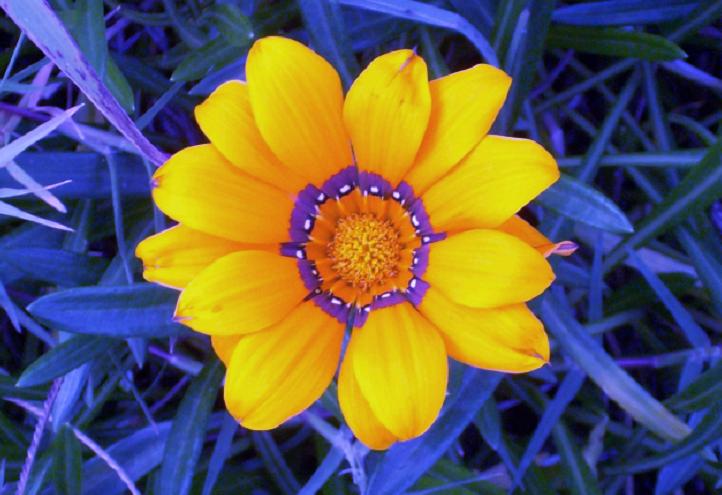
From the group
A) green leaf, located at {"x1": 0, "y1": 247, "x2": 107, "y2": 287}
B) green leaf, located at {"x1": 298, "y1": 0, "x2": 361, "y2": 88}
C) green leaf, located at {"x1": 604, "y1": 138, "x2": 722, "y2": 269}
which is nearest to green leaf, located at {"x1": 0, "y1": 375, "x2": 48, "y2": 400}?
green leaf, located at {"x1": 0, "y1": 247, "x2": 107, "y2": 287}

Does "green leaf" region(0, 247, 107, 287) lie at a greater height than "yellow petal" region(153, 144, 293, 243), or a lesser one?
lesser

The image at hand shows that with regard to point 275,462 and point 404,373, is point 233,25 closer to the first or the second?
point 404,373

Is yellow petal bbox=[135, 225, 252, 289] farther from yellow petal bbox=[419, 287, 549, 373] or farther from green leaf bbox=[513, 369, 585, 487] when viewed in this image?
green leaf bbox=[513, 369, 585, 487]

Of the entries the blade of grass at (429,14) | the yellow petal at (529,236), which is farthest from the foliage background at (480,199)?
the yellow petal at (529,236)

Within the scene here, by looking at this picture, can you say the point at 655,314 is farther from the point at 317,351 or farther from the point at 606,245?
the point at 317,351

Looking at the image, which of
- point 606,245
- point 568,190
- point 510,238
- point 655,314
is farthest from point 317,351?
point 655,314

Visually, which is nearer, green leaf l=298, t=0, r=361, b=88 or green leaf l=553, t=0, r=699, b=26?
green leaf l=298, t=0, r=361, b=88

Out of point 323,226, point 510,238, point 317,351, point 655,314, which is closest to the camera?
point 510,238
